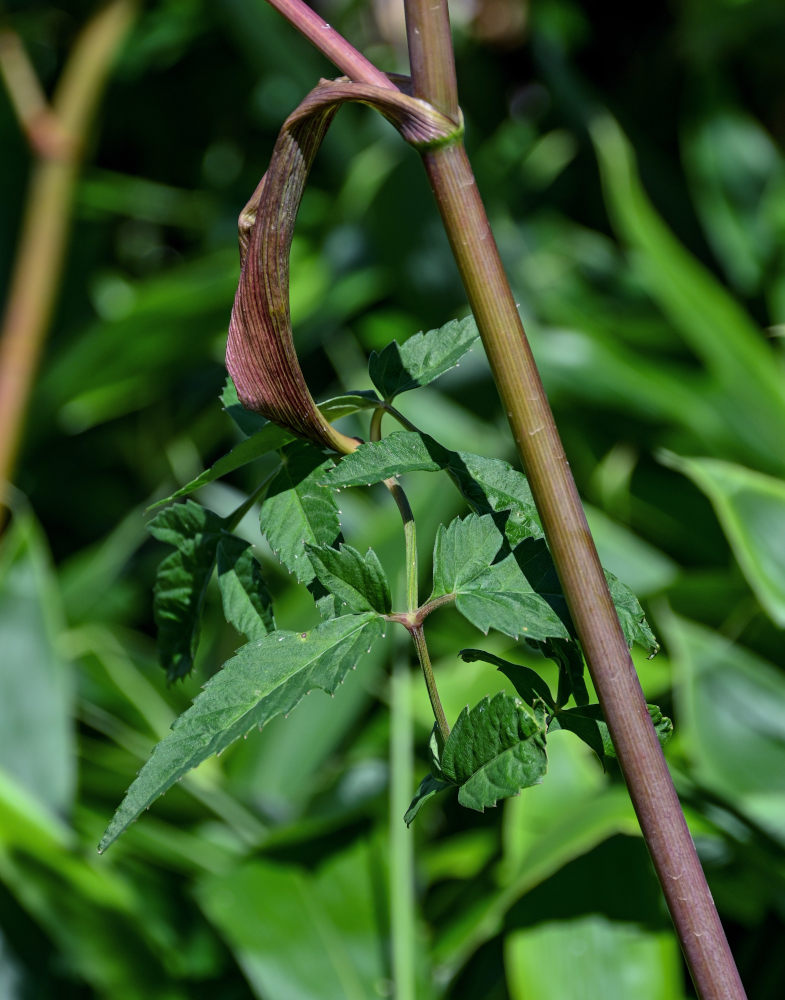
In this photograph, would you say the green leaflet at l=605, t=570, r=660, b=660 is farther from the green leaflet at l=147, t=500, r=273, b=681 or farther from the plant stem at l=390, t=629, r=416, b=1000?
the plant stem at l=390, t=629, r=416, b=1000

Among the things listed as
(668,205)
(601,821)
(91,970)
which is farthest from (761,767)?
(668,205)

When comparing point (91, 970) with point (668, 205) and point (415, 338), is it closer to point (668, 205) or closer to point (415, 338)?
point (415, 338)

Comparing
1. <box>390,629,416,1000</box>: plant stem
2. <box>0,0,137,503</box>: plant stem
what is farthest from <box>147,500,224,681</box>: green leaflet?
<box>0,0,137,503</box>: plant stem

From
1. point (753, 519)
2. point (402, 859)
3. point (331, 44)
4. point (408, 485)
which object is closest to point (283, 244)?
point (331, 44)

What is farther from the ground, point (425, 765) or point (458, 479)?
point (458, 479)

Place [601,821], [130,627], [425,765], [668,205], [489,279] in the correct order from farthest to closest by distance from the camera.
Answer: [668,205] < [130,627] < [425,765] < [601,821] < [489,279]

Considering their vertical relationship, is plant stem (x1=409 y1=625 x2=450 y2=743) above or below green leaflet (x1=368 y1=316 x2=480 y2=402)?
below

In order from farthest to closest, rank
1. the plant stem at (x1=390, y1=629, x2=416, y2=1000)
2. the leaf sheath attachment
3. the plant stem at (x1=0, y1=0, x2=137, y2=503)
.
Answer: the plant stem at (x1=0, y1=0, x2=137, y2=503) < the plant stem at (x1=390, y1=629, x2=416, y2=1000) < the leaf sheath attachment
